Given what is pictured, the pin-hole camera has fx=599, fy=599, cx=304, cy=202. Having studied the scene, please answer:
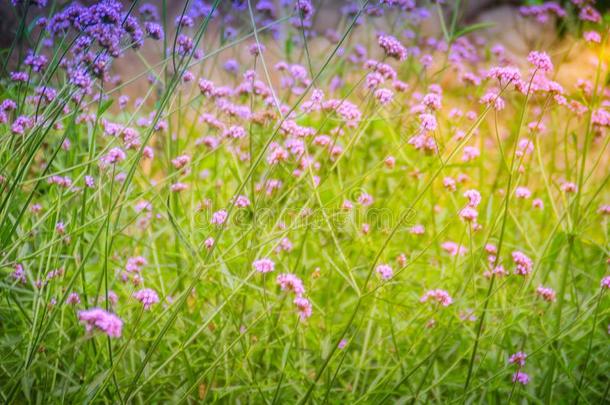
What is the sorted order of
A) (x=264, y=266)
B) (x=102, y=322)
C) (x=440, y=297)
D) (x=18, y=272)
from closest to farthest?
(x=102, y=322) → (x=264, y=266) → (x=18, y=272) → (x=440, y=297)

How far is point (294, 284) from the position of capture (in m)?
1.30

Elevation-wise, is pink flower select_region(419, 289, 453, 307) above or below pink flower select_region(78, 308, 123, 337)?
below

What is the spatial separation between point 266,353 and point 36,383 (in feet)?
1.98

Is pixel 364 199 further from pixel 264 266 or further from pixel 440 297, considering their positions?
pixel 264 266

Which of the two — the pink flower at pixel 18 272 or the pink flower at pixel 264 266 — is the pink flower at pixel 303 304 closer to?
the pink flower at pixel 264 266

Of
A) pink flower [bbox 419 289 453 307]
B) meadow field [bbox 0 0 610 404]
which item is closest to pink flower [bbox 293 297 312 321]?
meadow field [bbox 0 0 610 404]

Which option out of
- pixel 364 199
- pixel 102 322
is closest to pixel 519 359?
pixel 364 199

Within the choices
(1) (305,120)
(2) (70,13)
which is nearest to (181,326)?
(2) (70,13)

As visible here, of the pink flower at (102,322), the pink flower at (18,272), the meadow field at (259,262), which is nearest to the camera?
the pink flower at (102,322)

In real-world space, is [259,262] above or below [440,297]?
above

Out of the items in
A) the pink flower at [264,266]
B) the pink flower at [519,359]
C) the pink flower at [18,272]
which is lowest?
the pink flower at [519,359]

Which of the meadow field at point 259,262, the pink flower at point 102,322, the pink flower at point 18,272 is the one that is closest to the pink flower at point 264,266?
the meadow field at point 259,262

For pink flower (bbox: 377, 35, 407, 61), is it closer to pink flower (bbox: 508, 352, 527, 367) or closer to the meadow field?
the meadow field

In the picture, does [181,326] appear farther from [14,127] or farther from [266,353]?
[14,127]
